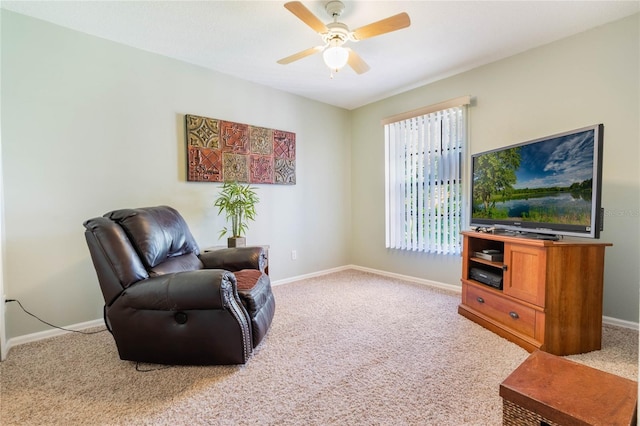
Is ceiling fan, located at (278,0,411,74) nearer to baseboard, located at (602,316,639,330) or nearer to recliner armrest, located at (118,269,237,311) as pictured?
recliner armrest, located at (118,269,237,311)

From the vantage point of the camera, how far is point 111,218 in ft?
6.43

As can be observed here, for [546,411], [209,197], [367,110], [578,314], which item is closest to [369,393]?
[546,411]

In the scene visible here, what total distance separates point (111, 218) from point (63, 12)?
1.64 metres

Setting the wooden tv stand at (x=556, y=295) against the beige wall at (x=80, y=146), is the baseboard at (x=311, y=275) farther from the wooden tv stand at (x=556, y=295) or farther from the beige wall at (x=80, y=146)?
the wooden tv stand at (x=556, y=295)

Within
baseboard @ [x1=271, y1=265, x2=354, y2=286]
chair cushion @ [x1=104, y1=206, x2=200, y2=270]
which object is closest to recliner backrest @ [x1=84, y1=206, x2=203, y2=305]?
chair cushion @ [x1=104, y1=206, x2=200, y2=270]

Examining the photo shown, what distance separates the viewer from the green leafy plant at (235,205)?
10.1 feet

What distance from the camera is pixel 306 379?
1.67m

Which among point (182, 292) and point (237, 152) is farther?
point (237, 152)

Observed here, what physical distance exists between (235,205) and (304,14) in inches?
73.3

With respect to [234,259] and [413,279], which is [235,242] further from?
[413,279]

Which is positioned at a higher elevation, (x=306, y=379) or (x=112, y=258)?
(x=112, y=258)

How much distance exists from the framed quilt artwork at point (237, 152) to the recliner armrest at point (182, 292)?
5.15 ft

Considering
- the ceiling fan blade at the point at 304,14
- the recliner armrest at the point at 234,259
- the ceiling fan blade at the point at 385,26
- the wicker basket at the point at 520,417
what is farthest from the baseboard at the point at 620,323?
the ceiling fan blade at the point at 304,14

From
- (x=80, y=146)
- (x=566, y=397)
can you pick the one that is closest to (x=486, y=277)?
(x=566, y=397)
